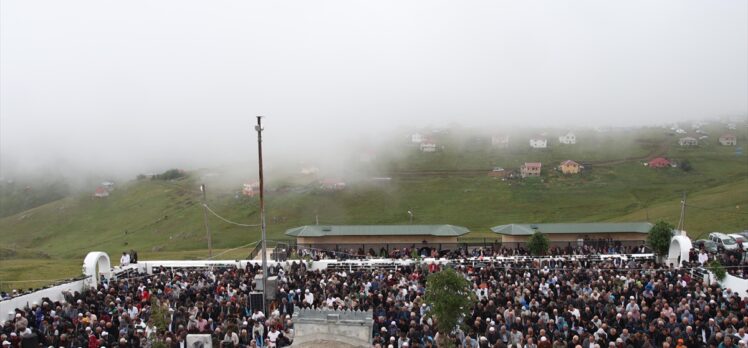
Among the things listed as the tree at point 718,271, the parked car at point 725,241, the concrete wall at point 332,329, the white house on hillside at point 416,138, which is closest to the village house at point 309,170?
the white house on hillside at point 416,138

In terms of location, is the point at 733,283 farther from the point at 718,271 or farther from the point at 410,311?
the point at 410,311

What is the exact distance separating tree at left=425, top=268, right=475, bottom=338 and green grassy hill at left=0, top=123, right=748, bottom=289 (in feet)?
136

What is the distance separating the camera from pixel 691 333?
59.0 feet

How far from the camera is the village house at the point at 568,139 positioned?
141637 mm

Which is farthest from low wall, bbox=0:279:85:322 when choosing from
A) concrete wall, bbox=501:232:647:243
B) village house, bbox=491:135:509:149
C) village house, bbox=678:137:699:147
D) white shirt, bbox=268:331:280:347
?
village house, bbox=678:137:699:147

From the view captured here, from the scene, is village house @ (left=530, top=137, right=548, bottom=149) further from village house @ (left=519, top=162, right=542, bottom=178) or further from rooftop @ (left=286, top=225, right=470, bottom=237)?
rooftop @ (left=286, top=225, right=470, bottom=237)

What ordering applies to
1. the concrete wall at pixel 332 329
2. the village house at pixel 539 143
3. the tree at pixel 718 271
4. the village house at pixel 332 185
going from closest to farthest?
1. the concrete wall at pixel 332 329
2. the tree at pixel 718 271
3. the village house at pixel 332 185
4. the village house at pixel 539 143

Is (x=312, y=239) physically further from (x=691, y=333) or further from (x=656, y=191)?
(x=656, y=191)

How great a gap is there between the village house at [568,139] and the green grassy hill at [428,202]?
919cm

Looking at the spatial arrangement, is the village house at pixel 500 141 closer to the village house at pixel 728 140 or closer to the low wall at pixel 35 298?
the village house at pixel 728 140

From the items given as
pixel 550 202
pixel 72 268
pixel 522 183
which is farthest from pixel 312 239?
pixel 522 183

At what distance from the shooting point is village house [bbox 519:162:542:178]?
107938 mm

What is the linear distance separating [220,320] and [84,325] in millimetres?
4261

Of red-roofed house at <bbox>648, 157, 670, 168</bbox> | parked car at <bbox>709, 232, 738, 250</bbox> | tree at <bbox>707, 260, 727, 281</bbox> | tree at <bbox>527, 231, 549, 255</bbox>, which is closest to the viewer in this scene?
tree at <bbox>707, 260, 727, 281</bbox>
